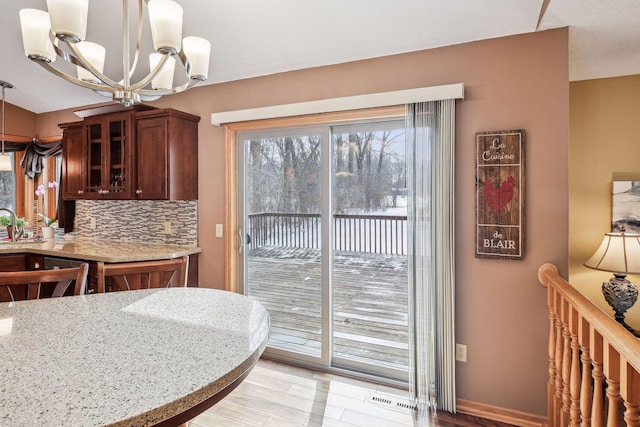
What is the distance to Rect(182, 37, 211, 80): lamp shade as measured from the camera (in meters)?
1.70

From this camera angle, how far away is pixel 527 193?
2.20m

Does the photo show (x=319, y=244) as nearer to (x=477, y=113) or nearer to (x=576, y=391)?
Result: (x=477, y=113)

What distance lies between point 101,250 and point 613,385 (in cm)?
348

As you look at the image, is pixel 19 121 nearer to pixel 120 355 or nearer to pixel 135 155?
pixel 135 155

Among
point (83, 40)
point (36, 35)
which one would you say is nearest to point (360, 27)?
point (83, 40)

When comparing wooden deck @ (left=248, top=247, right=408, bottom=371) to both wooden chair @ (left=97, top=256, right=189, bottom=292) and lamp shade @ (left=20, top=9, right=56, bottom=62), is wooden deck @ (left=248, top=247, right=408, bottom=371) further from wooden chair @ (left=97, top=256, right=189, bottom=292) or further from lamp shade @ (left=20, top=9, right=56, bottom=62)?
lamp shade @ (left=20, top=9, right=56, bottom=62)

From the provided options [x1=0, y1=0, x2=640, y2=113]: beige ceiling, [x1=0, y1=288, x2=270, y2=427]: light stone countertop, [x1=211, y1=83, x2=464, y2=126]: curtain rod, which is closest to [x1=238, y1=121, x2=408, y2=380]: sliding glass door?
[x1=211, y1=83, x2=464, y2=126]: curtain rod

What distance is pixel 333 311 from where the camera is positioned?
9.52 feet

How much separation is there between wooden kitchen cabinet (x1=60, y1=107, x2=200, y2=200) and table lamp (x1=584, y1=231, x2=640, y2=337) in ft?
10.6

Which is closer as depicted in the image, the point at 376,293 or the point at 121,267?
the point at 121,267

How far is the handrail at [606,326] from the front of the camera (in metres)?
0.95

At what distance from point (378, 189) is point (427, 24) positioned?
1.15 m

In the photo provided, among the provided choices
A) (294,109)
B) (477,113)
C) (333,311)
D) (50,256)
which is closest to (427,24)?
(477,113)

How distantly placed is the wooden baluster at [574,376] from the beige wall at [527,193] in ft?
2.25
